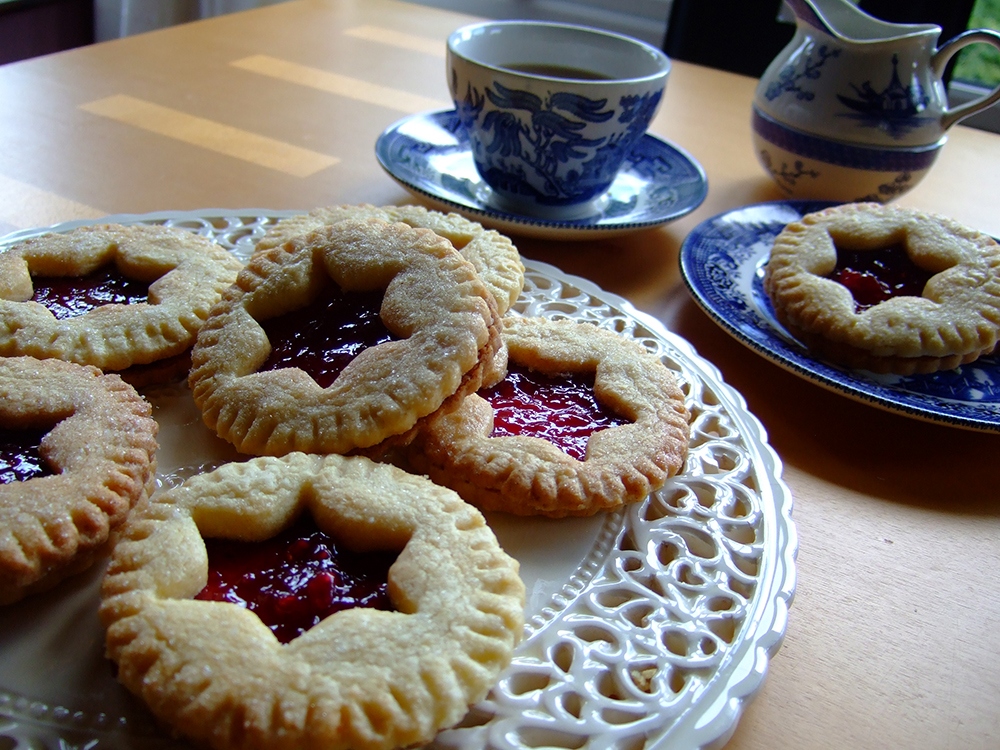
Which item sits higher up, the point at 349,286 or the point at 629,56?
the point at 629,56

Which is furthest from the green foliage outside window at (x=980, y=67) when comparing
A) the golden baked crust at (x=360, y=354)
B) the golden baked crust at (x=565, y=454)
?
the golden baked crust at (x=360, y=354)

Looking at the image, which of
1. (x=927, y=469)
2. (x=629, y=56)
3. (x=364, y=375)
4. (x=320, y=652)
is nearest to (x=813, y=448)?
(x=927, y=469)

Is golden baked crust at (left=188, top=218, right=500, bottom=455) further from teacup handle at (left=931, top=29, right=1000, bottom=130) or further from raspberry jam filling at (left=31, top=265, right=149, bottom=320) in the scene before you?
teacup handle at (left=931, top=29, right=1000, bottom=130)

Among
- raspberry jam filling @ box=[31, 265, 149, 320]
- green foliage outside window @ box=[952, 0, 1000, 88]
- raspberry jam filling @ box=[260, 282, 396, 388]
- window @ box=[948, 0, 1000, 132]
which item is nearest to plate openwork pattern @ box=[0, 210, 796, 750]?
raspberry jam filling @ box=[260, 282, 396, 388]

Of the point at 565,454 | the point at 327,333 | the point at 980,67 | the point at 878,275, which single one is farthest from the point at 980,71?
the point at 327,333

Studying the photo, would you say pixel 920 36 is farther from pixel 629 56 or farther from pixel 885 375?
pixel 885 375

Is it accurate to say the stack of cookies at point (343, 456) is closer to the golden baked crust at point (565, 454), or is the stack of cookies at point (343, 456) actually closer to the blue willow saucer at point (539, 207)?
the golden baked crust at point (565, 454)
